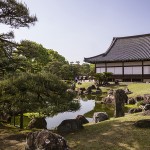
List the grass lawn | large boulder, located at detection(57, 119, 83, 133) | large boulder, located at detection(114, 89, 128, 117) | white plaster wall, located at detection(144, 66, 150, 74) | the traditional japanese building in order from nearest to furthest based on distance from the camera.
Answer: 1. the grass lawn
2. large boulder, located at detection(57, 119, 83, 133)
3. large boulder, located at detection(114, 89, 128, 117)
4. white plaster wall, located at detection(144, 66, 150, 74)
5. the traditional japanese building

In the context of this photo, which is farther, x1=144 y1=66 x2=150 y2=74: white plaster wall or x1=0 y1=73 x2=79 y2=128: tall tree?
x1=144 y1=66 x2=150 y2=74: white plaster wall

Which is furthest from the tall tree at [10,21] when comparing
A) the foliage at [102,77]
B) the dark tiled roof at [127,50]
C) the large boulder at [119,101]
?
the dark tiled roof at [127,50]

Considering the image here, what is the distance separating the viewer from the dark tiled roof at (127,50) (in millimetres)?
39541

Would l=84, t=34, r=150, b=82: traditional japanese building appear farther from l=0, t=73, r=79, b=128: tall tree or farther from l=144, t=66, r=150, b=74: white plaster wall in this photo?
l=0, t=73, r=79, b=128: tall tree

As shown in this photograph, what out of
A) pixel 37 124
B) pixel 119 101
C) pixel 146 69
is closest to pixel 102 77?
pixel 146 69

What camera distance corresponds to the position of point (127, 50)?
4294 centimetres

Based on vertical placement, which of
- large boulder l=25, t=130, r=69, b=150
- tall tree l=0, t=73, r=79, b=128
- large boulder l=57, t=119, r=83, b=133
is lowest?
large boulder l=57, t=119, r=83, b=133

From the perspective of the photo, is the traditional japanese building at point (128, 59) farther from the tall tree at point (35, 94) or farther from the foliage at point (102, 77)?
the tall tree at point (35, 94)

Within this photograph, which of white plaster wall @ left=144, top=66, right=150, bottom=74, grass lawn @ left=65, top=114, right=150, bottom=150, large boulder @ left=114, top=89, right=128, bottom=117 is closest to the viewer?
grass lawn @ left=65, top=114, right=150, bottom=150

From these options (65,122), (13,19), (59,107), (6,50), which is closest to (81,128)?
(65,122)

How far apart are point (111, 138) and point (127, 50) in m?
35.1

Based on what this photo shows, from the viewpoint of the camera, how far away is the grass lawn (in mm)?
8562

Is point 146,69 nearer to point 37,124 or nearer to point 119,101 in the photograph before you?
point 119,101

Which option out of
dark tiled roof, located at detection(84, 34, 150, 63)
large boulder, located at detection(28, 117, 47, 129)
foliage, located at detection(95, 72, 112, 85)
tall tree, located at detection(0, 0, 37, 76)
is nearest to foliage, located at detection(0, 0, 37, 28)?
tall tree, located at detection(0, 0, 37, 76)
